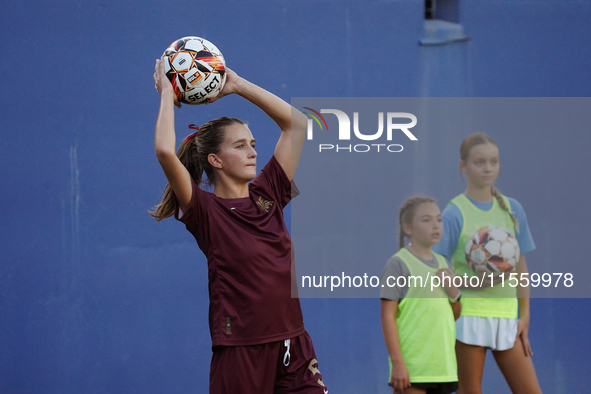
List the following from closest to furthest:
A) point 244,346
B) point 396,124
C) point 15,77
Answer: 1. point 244,346
2. point 15,77
3. point 396,124

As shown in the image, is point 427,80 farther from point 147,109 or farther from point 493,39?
point 147,109

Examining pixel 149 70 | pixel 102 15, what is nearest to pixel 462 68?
pixel 149 70

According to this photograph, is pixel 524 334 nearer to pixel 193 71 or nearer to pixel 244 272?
pixel 244 272

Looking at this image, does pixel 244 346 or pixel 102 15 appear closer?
pixel 244 346

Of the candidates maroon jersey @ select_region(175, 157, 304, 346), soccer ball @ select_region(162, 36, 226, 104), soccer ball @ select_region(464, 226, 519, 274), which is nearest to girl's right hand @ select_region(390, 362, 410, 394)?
soccer ball @ select_region(464, 226, 519, 274)

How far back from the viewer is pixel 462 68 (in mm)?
4605

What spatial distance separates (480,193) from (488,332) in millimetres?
814

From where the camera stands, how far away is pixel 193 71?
2.72 meters

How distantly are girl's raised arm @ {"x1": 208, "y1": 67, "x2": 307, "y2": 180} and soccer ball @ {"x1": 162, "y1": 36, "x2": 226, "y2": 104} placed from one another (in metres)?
0.09

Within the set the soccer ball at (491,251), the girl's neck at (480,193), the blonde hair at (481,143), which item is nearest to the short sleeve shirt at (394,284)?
→ the soccer ball at (491,251)

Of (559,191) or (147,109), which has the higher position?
(147,109)

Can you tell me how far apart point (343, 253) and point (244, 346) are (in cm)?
198

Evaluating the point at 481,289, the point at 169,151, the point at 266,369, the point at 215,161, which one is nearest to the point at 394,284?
the point at 481,289

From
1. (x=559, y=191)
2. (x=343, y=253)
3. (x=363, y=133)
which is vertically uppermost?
(x=363, y=133)
